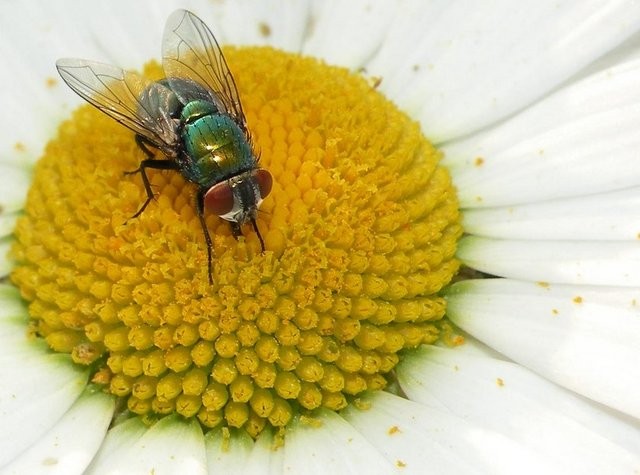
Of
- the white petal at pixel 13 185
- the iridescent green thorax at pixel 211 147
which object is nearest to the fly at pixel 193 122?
the iridescent green thorax at pixel 211 147

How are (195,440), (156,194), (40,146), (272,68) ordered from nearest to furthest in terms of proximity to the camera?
1. (195,440)
2. (156,194)
3. (272,68)
4. (40,146)

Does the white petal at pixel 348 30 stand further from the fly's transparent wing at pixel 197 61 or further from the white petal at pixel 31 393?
the white petal at pixel 31 393

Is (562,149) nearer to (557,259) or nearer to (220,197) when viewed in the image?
(557,259)

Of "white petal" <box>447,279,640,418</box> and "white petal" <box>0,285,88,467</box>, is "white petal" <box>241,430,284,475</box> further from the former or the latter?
"white petal" <box>447,279,640,418</box>

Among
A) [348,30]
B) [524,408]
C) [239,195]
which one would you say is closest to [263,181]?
[239,195]

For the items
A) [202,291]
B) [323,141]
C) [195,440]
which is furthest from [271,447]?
[323,141]

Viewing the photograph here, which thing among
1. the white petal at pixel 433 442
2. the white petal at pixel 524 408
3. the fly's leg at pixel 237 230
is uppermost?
the fly's leg at pixel 237 230

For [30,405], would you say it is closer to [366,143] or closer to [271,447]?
[271,447]
